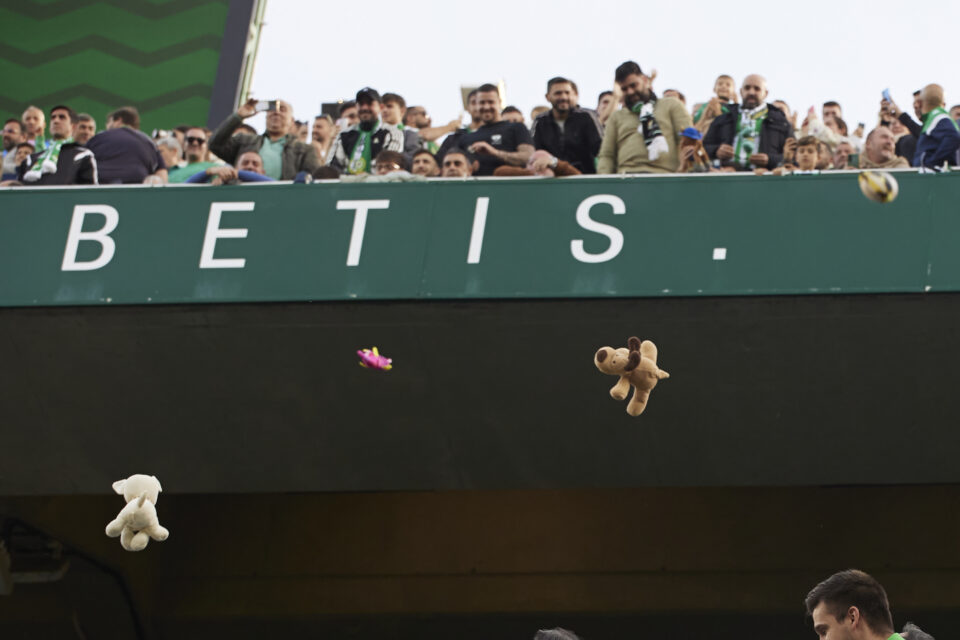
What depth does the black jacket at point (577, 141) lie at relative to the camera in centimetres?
964

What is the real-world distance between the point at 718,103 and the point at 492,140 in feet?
6.89

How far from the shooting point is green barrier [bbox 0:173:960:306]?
344 inches

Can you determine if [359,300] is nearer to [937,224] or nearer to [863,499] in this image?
[937,224]

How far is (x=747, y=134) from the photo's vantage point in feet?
31.2

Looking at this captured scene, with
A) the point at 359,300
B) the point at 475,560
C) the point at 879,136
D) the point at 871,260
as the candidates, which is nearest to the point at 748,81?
the point at 879,136

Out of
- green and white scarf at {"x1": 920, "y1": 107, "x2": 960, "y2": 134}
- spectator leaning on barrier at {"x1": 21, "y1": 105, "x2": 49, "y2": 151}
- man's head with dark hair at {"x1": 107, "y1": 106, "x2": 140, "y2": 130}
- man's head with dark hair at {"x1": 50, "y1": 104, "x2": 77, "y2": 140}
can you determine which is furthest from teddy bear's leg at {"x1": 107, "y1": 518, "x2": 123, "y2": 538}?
spectator leaning on barrier at {"x1": 21, "y1": 105, "x2": 49, "y2": 151}

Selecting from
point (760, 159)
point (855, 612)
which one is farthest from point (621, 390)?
point (760, 159)

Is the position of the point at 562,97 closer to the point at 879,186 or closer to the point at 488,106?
the point at 488,106

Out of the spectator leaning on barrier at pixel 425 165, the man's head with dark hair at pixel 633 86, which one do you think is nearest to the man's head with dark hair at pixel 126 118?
the spectator leaning on barrier at pixel 425 165

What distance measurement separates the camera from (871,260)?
8.70 m

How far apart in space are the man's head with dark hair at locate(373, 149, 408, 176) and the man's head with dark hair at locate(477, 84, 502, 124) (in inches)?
27.7

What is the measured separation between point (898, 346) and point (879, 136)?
1.56 meters

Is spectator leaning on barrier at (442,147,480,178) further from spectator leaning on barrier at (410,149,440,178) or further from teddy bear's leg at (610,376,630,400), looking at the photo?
teddy bear's leg at (610,376,630,400)

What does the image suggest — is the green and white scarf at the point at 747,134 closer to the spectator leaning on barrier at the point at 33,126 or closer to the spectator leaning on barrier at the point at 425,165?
the spectator leaning on barrier at the point at 425,165
